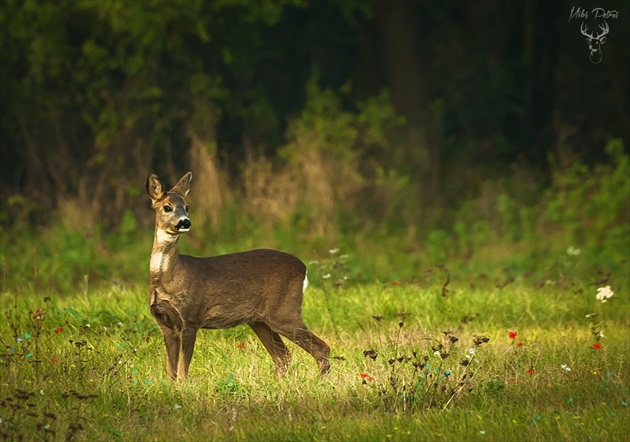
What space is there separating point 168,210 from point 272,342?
1227 mm

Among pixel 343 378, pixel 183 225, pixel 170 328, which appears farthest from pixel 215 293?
pixel 343 378

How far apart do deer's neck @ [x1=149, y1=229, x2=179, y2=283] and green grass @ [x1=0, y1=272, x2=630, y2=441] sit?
0.56 metres

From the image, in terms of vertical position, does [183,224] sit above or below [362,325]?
above

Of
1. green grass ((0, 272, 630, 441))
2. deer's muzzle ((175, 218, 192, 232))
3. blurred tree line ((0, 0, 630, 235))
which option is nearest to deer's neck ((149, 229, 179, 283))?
deer's muzzle ((175, 218, 192, 232))

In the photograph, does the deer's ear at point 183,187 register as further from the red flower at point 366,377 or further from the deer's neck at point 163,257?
the red flower at point 366,377

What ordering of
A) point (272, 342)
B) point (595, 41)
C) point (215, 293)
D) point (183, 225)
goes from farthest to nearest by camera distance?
point (595, 41) → point (272, 342) → point (215, 293) → point (183, 225)

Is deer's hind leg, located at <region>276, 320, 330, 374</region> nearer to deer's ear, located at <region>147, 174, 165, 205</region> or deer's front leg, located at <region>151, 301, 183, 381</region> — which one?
deer's front leg, located at <region>151, 301, 183, 381</region>

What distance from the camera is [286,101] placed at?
23.2m

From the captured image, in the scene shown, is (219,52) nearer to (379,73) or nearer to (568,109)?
(379,73)

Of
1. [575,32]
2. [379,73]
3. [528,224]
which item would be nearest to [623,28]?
[575,32]

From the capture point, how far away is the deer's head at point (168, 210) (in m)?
7.80

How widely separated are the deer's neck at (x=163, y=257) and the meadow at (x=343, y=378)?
60 centimetres

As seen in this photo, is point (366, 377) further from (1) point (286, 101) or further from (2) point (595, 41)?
(1) point (286, 101)

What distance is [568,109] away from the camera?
21.4 metres
